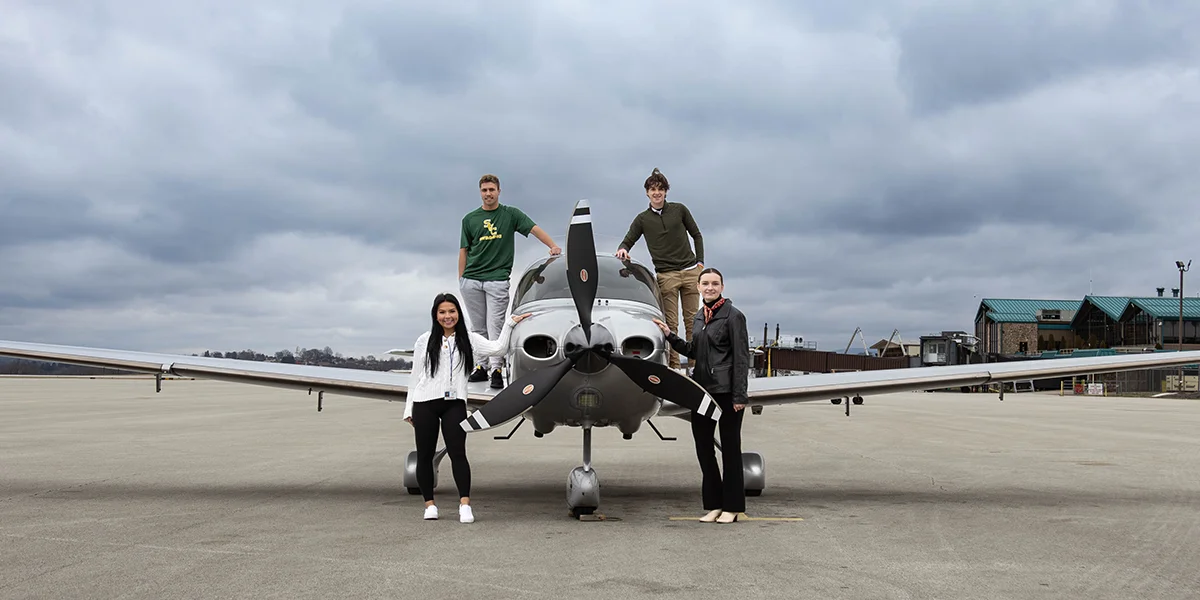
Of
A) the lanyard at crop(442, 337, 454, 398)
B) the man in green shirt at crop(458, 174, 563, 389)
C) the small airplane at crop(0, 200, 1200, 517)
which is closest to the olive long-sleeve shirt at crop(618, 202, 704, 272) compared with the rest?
the small airplane at crop(0, 200, 1200, 517)

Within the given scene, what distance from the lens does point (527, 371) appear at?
24.1ft

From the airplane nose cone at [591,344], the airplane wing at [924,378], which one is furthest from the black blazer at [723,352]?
the airplane wing at [924,378]

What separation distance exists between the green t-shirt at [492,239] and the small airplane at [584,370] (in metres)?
0.39

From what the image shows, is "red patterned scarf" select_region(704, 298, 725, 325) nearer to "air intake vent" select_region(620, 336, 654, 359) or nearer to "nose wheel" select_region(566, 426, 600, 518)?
A: "air intake vent" select_region(620, 336, 654, 359)

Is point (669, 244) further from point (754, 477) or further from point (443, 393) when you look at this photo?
point (443, 393)

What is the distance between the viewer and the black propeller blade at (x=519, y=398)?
6.96 metres

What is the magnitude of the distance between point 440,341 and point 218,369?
11.0 ft

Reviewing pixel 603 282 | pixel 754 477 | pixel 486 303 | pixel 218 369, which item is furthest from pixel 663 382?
pixel 218 369

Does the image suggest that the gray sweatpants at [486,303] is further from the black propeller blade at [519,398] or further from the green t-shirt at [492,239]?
the black propeller blade at [519,398]

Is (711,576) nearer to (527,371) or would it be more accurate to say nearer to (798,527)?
(798,527)

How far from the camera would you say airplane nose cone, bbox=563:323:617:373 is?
6.89m

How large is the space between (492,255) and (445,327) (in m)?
2.04

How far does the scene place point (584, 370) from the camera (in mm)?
7016

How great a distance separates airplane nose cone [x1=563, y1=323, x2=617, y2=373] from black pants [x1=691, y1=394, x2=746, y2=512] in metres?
1.10
